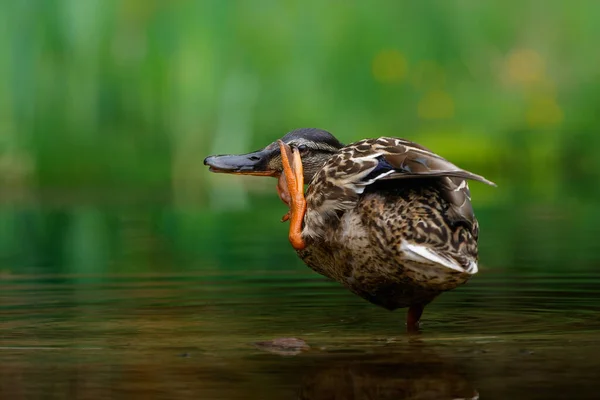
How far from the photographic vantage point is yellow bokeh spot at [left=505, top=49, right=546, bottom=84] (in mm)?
22195

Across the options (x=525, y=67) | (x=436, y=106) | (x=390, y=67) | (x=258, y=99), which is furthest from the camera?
(x=525, y=67)

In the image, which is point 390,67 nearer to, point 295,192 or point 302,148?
point 302,148

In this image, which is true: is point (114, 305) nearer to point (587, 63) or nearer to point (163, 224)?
point (163, 224)

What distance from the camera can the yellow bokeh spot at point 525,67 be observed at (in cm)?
2220

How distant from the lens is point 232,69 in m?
20.2

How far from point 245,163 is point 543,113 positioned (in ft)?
51.6

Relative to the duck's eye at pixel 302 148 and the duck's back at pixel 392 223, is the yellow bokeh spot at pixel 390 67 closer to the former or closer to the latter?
the duck's eye at pixel 302 148

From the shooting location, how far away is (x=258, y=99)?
64.9 ft

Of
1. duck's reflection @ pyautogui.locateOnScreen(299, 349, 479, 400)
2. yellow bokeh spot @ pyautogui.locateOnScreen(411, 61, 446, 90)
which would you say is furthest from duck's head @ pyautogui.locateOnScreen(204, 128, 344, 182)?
yellow bokeh spot @ pyautogui.locateOnScreen(411, 61, 446, 90)

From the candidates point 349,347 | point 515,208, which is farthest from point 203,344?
point 515,208

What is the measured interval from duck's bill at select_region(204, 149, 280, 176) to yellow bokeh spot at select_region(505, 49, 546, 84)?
15.7 m

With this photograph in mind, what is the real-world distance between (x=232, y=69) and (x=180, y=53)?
4.75ft

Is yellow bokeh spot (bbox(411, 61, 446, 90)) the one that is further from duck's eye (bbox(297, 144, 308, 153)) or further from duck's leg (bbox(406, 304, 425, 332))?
duck's leg (bbox(406, 304, 425, 332))

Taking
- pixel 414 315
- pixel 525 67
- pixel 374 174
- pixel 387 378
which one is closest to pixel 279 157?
pixel 374 174
